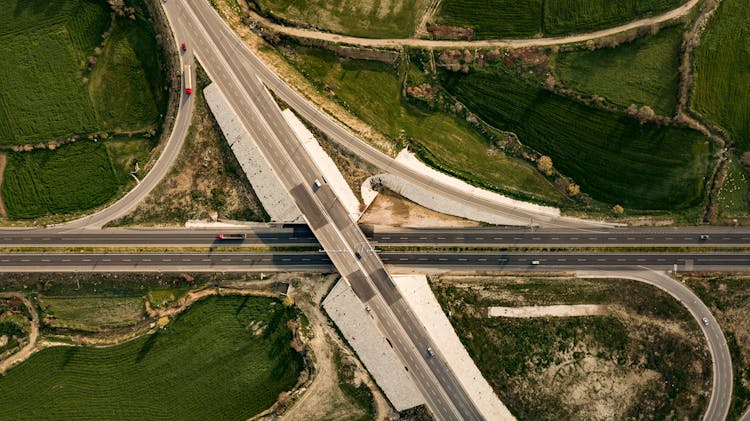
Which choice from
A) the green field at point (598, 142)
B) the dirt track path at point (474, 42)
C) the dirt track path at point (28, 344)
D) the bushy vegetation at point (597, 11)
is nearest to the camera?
the bushy vegetation at point (597, 11)

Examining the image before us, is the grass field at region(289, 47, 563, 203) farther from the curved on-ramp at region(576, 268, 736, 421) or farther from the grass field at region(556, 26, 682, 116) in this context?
the grass field at region(556, 26, 682, 116)

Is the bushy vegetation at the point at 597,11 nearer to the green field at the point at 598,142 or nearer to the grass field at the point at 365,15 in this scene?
the green field at the point at 598,142

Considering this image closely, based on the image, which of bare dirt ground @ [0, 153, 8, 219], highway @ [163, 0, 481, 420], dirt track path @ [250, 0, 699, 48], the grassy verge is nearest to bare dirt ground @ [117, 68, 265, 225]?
highway @ [163, 0, 481, 420]

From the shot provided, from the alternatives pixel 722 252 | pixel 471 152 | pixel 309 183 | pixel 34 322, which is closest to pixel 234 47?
pixel 309 183

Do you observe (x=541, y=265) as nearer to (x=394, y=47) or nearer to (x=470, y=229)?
(x=470, y=229)

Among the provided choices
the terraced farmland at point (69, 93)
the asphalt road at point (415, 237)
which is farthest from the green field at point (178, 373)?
the terraced farmland at point (69, 93)

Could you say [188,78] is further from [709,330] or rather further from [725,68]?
[709,330]
